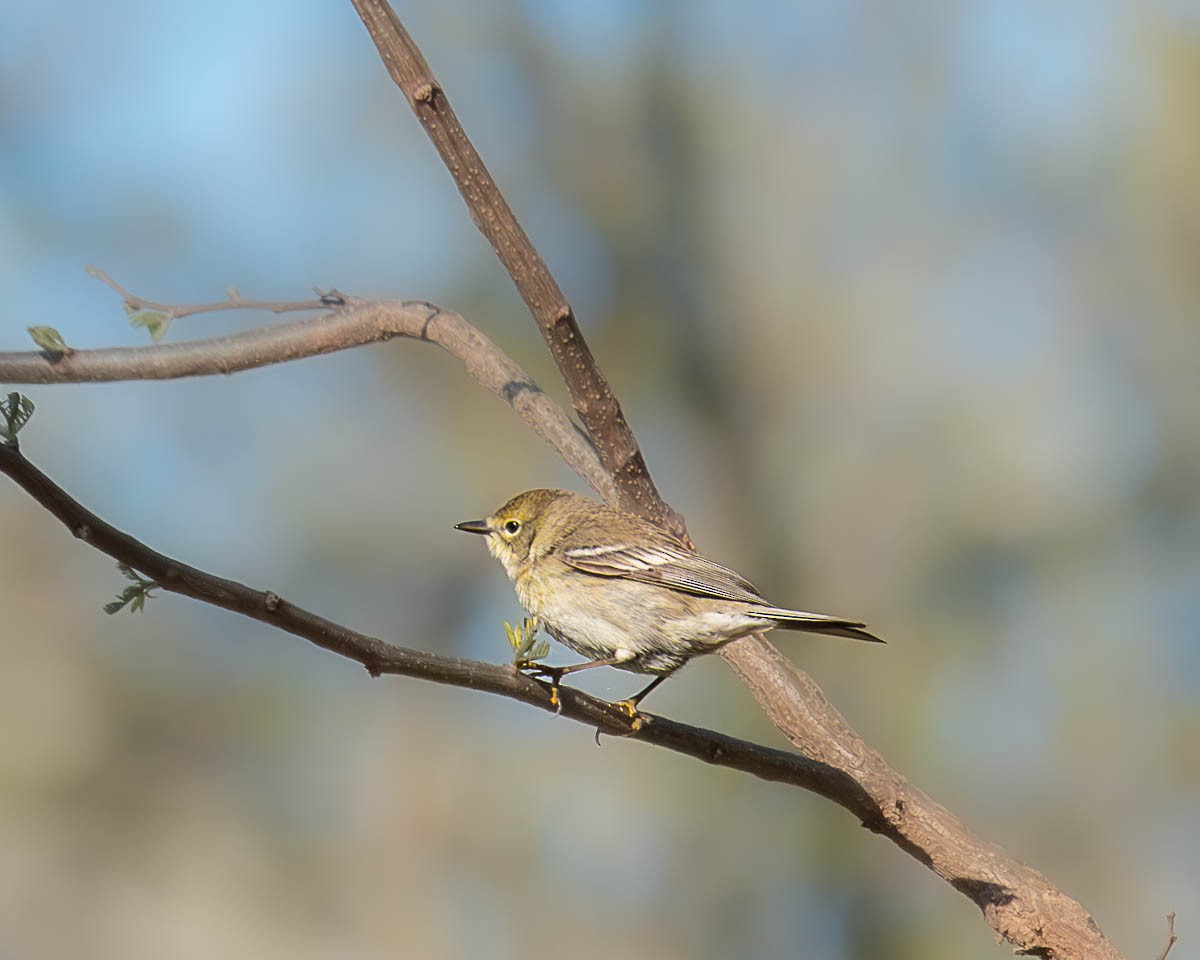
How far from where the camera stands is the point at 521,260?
3.00 m

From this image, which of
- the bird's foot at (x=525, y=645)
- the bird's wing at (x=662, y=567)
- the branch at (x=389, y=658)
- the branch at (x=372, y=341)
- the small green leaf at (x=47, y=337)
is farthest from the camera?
the bird's wing at (x=662, y=567)

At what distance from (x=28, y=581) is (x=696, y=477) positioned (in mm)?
5497

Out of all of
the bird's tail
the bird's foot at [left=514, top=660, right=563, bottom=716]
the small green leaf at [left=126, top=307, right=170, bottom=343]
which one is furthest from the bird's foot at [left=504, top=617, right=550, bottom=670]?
the small green leaf at [left=126, top=307, right=170, bottom=343]

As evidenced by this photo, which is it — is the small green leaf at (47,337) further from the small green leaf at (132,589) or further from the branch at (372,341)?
the small green leaf at (132,589)

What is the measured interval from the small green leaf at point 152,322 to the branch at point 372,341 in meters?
0.37

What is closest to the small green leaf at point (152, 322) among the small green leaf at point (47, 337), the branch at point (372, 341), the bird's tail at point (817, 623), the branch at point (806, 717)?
the small green leaf at point (47, 337)

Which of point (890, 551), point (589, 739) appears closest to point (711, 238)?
point (890, 551)

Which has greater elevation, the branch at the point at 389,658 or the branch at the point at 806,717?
the branch at the point at 806,717

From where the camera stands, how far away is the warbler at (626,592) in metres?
3.28

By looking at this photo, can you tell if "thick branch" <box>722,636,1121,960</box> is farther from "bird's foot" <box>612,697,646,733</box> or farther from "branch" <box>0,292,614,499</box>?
"branch" <box>0,292,614,499</box>

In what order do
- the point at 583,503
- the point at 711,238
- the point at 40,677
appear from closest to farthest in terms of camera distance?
the point at 583,503, the point at 40,677, the point at 711,238

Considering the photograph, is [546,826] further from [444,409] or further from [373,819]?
[444,409]

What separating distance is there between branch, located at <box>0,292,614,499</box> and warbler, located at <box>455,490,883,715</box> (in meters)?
0.17

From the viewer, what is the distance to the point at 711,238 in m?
11.8
